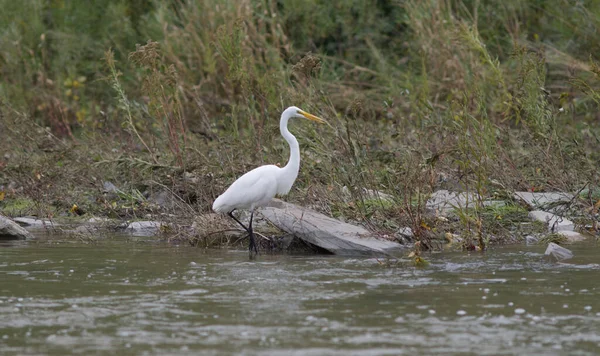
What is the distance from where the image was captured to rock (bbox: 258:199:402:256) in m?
8.12

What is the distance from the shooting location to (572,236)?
866 cm

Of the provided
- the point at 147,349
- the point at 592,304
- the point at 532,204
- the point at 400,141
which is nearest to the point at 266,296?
the point at 147,349

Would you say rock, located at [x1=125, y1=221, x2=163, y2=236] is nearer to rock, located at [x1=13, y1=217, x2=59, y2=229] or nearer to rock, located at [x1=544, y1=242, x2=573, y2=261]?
rock, located at [x1=13, y1=217, x2=59, y2=229]

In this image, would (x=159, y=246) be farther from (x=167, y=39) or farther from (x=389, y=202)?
(x=167, y=39)

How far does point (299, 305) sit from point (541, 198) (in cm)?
466

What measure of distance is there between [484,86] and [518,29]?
251 centimetres

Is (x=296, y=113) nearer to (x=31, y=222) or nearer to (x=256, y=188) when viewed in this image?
(x=256, y=188)

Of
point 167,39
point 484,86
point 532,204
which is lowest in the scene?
point 532,204

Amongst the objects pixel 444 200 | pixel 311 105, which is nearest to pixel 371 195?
pixel 444 200

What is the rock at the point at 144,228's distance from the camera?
9.98m

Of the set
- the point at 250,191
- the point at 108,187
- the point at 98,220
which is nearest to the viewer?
the point at 250,191

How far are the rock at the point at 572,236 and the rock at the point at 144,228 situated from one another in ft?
13.2

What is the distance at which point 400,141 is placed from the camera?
11.9m

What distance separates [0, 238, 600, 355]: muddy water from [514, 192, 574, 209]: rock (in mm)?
1365
